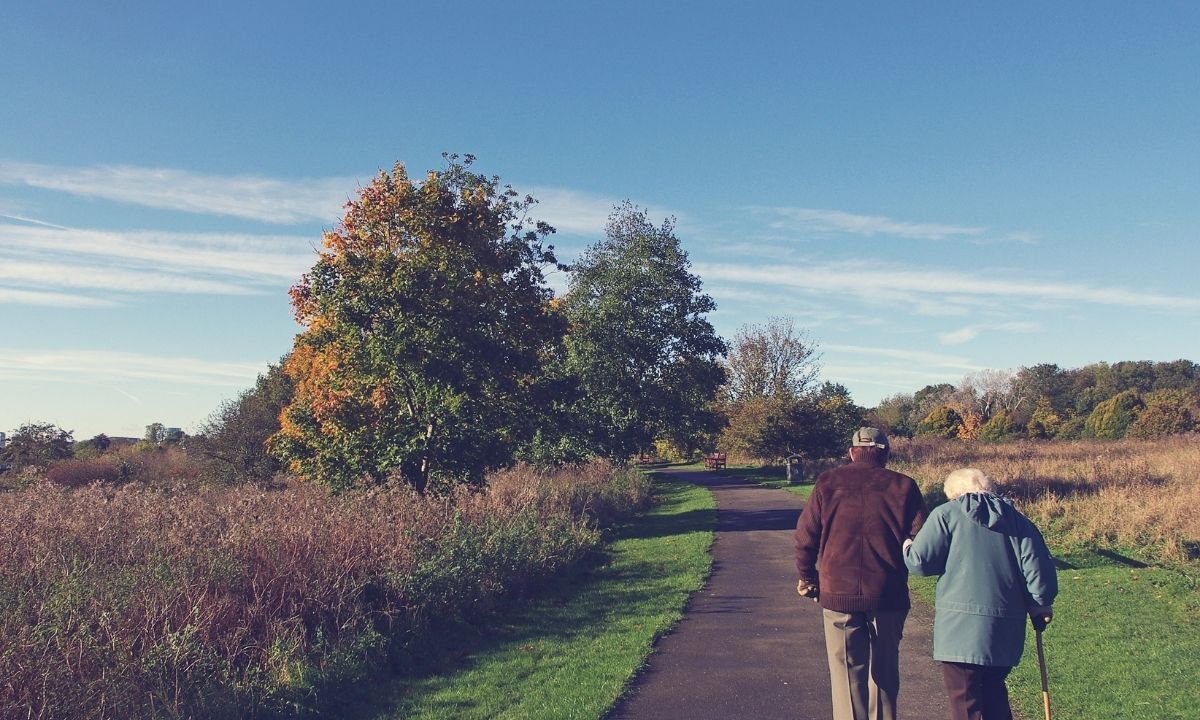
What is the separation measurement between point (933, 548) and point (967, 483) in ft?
1.56

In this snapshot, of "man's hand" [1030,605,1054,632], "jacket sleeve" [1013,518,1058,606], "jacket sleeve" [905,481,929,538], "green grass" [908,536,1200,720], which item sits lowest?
"green grass" [908,536,1200,720]

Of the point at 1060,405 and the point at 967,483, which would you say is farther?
the point at 1060,405

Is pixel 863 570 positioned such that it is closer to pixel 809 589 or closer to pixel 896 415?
pixel 809 589

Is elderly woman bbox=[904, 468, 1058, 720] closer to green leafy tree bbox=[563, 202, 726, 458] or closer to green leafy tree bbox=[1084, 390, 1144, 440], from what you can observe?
green leafy tree bbox=[563, 202, 726, 458]

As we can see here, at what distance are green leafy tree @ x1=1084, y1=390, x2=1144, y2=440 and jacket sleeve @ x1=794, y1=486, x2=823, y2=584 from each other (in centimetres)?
5594

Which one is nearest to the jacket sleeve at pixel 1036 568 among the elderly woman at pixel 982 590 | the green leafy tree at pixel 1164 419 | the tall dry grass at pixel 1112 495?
the elderly woman at pixel 982 590

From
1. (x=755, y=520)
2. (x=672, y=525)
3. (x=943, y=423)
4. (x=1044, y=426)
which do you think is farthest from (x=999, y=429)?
(x=672, y=525)

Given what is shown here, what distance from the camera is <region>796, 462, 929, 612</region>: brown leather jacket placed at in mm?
5332

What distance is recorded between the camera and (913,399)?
358 ft

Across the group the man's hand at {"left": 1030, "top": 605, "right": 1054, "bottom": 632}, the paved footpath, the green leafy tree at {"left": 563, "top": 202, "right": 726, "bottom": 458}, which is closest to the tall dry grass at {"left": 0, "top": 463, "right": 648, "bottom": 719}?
the paved footpath

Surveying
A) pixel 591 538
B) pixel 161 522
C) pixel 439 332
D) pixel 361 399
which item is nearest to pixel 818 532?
pixel 161 522

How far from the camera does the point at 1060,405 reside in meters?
81.4

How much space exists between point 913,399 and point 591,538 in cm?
10265

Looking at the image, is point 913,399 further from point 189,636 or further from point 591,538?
point 189,636
